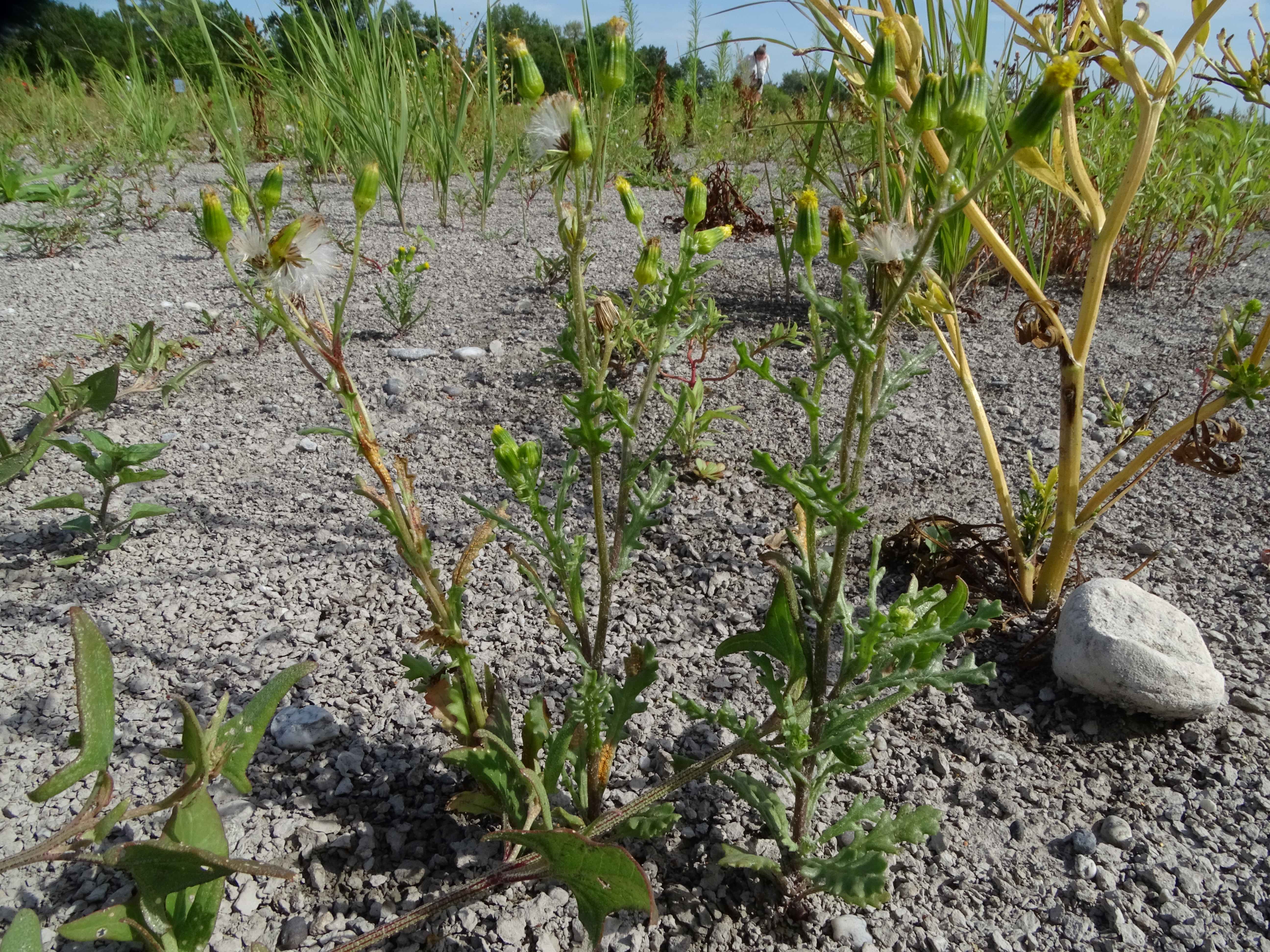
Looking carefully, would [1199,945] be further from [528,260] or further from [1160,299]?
[528,260]

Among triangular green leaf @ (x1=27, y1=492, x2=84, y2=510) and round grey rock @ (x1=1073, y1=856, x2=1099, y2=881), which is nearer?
round grey rock @ (x1=1073, y1=856, x2=1099, y2=881)

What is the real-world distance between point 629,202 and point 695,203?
84mm

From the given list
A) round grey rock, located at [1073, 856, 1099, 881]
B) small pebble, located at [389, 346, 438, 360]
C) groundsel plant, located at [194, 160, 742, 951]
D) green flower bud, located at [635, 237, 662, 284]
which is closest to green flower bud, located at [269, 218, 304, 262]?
groundsel plant, located at [194, 160, 742, 951]

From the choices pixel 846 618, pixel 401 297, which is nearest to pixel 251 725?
pixel 846 618

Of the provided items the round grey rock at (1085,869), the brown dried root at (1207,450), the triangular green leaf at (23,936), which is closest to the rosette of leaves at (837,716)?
the round grey rock at (1085,869)

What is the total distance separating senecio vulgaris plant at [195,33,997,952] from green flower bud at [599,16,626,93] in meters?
0.06

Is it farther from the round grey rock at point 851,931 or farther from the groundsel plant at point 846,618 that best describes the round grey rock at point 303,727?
the round grey rock at point 851,931

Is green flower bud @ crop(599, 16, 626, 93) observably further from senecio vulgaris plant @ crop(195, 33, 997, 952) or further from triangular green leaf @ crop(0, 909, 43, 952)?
triangular green leaf @ crop(0, 909, 43, 952)

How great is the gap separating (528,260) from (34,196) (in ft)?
8.62

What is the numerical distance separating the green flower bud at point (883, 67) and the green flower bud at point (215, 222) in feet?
2.25

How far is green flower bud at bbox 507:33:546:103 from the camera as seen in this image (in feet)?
2.77

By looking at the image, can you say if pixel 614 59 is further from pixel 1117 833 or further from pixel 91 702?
pixel 1117 833

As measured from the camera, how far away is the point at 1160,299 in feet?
9.48

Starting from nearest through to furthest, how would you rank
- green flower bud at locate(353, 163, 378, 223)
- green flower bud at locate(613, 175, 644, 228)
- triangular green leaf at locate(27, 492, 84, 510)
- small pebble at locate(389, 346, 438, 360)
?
green flower bud at locate(353, 163, 378, 223)
green flower bud at locate(613, 175, 644, 228)
triangular green leaf at locate(27, 492, 84, 510)
small pebble at locate(389, 346, 438, 360)
